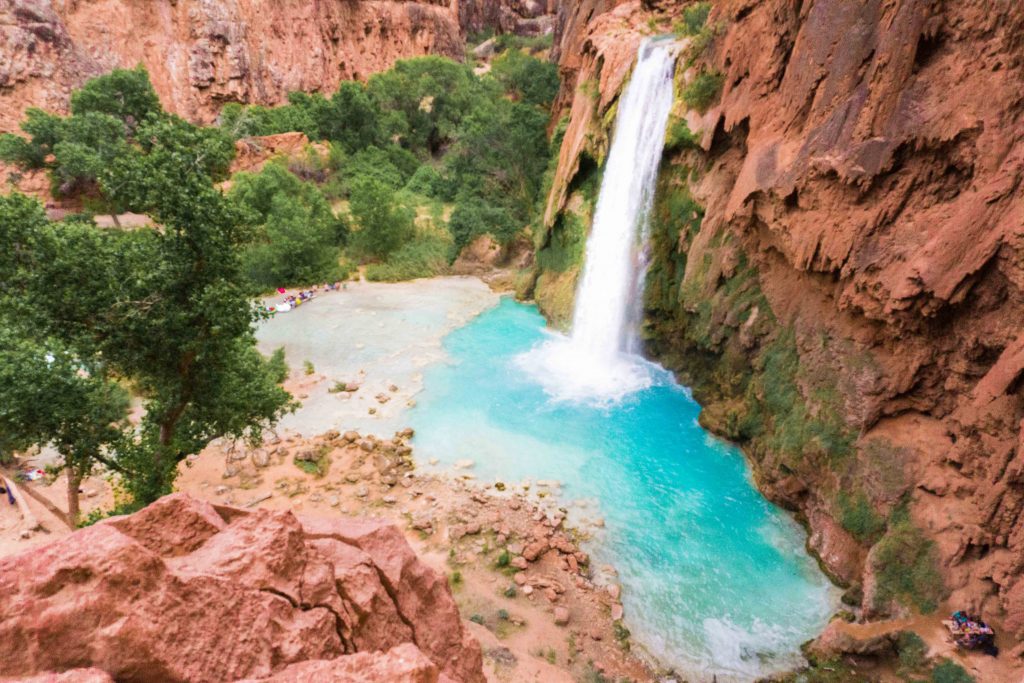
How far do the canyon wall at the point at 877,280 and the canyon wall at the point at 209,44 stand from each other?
35102mm

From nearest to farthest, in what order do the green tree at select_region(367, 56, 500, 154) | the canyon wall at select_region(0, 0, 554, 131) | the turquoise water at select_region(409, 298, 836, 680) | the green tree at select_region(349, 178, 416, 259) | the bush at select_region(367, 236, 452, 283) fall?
the turquoise water at select_region(409, 298, 836, 680) → the bush at select_region(367, 236, 452, 283) → the green tree at select_region(349, 178, 416, 259) → the canyon wall at select_region(0, 0, 554, 131) → the green tree at select_region(367, 56, 500, 154)

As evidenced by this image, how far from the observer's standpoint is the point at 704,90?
14070 mm

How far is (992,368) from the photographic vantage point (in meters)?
7.74

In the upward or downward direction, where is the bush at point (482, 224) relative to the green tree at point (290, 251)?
upward

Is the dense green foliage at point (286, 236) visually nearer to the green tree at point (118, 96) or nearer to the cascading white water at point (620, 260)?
the green tree at point (118, 96)

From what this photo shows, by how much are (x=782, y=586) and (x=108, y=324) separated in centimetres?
1168

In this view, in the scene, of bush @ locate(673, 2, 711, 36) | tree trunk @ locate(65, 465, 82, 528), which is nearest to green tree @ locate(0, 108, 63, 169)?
tree trunk @ locate(65, 465, 82, 528)

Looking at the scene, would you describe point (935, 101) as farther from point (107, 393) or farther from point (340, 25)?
point (340, 25)

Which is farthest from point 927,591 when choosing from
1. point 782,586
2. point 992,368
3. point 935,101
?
point 935,101

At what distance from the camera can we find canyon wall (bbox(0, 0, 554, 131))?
93.2ft

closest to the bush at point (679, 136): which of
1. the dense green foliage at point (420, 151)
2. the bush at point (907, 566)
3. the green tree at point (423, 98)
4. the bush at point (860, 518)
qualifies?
the bush at point (860, 518)

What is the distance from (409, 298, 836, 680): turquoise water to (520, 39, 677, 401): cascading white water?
96 cm

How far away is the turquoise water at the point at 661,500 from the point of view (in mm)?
8453

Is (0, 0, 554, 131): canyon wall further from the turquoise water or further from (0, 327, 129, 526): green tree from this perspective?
(0, 327, 129, 526): green tree
